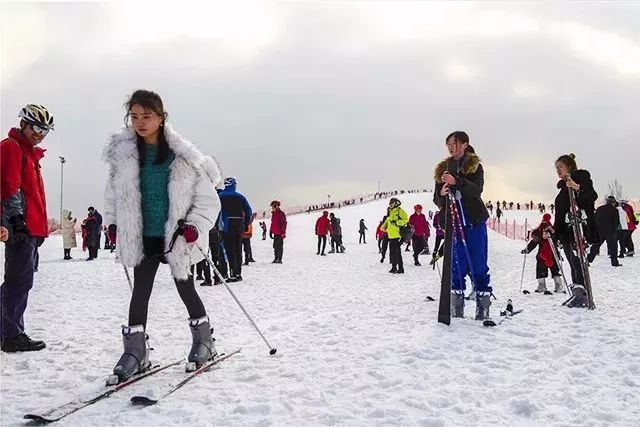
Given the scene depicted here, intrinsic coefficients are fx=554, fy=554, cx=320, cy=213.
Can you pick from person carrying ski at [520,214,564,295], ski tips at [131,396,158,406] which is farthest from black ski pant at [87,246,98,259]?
ski tips at [131,396,158,406]

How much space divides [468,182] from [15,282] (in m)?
4.28

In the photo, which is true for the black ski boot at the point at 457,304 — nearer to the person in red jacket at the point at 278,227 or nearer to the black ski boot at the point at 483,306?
the black ski boot at the point at 483,306

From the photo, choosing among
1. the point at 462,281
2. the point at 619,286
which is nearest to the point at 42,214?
the point at 462,281

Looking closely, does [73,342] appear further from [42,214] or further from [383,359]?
[383,359]

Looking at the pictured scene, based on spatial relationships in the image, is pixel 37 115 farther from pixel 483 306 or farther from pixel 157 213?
pixel 483 306

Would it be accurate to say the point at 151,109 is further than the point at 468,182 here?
No

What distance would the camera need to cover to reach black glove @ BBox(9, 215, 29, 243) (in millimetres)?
4332

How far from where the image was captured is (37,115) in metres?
4.64

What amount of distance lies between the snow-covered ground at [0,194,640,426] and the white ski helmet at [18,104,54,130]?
6.35 ft

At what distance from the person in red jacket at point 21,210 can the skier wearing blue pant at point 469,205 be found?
12.5ft

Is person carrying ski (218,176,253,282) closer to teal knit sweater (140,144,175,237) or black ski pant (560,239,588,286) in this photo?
black ski pant (560,239,588,286)

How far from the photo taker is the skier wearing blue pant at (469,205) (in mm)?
5723

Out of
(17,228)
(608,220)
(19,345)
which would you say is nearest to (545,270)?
(19,345)

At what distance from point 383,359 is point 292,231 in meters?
36.9
